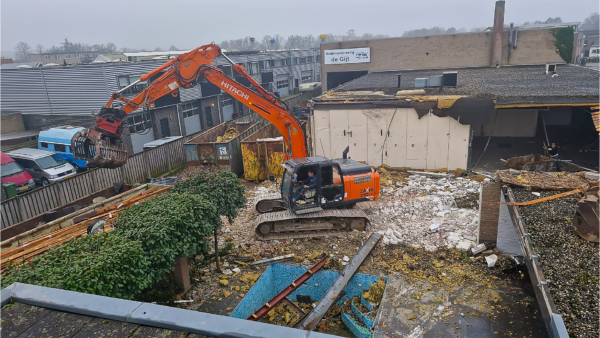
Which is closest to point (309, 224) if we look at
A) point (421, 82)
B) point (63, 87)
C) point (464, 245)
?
point (464, 245)

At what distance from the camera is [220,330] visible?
294 centimetres

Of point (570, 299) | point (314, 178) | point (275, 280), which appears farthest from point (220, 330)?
point (314, 178)

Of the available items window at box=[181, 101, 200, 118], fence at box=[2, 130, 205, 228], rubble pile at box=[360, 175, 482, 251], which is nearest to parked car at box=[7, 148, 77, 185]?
fence at box=[2, 130, 205, 228]

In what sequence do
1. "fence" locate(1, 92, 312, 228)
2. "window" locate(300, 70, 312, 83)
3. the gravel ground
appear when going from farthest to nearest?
"window" locate(300, 70, 312, 83), "fence" locate(1, 92, 312, 228), the gravel ground

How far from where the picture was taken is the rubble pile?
9930 millimetres

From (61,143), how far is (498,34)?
1122 inches

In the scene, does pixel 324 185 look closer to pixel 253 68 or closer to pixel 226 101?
pixel 226 101

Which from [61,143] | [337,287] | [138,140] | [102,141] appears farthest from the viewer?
[138,140]

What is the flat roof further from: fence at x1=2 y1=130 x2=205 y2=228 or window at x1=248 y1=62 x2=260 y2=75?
window at x1=248 y1=62 x2=260 y2=75

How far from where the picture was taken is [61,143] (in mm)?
17906

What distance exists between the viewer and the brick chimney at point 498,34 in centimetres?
2600

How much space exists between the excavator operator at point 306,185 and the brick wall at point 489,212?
4277 mm

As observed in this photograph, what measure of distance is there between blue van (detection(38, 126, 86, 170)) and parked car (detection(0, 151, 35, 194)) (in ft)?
8.53

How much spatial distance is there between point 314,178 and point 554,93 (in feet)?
→ 34.8
